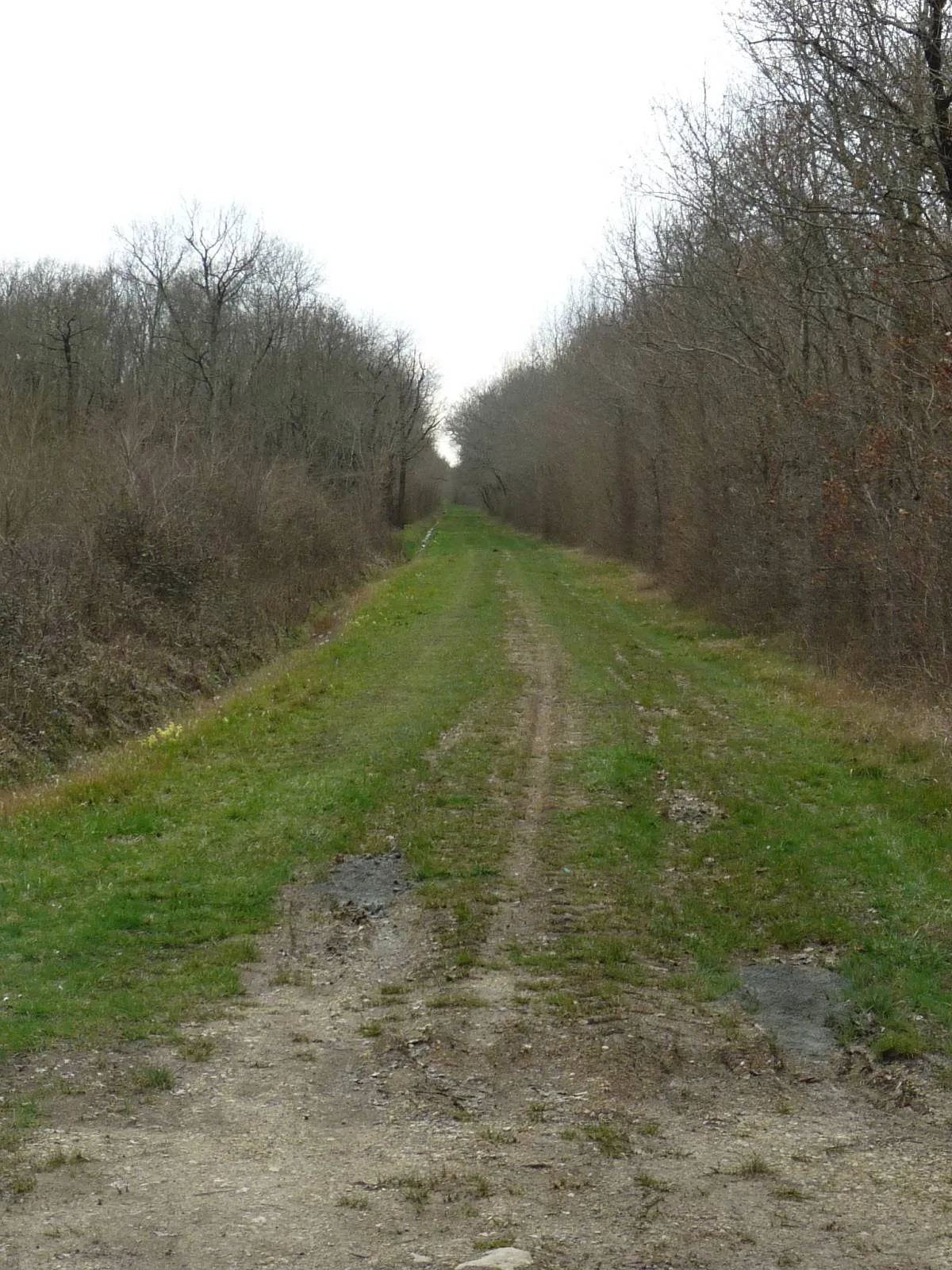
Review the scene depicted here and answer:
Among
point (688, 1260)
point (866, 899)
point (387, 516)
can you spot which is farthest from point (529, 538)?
point (688, 1260)

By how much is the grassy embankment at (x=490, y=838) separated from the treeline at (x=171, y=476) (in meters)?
2.30

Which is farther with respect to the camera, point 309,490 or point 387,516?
point 387,516

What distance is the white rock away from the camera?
399cm

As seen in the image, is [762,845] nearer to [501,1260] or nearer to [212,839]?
[212,839]

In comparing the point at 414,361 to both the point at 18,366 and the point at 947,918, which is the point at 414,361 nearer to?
the point at 18,366

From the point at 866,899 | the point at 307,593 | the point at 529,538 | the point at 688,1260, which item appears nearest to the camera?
the point at 688,1260

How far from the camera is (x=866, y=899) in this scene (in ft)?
27.1

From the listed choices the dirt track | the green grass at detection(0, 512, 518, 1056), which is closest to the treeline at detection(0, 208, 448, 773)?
the green grass at detection(0, 512, 518, 1056)

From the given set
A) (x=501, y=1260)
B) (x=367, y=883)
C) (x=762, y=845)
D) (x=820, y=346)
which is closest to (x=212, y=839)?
(x=367, y=883)

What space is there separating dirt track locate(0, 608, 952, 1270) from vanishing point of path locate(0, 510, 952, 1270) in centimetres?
2

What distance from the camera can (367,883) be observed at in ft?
29.1

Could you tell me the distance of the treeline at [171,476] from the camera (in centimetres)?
1662

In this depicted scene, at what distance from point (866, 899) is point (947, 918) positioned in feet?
2.01

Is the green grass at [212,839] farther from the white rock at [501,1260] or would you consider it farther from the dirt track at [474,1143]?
the white rock at [501,1260]
